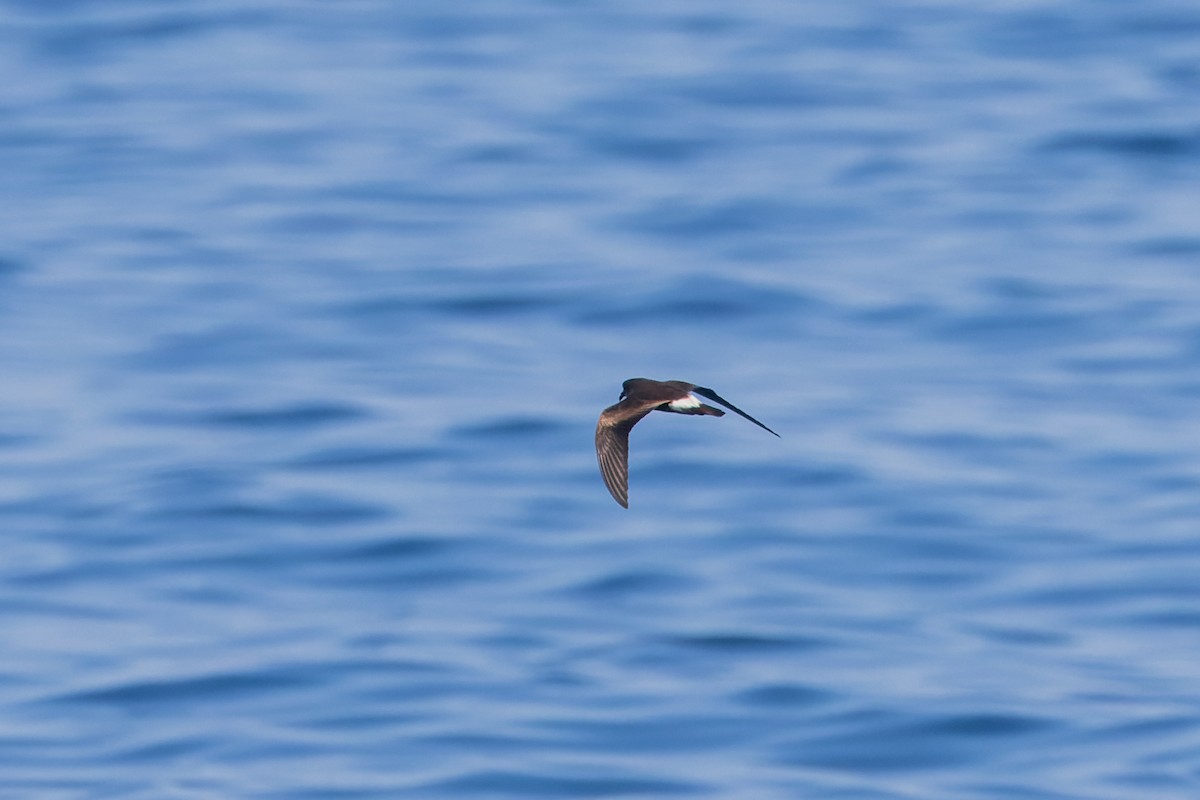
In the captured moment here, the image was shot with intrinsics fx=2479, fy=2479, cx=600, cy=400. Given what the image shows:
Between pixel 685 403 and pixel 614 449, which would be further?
pixel 685 403

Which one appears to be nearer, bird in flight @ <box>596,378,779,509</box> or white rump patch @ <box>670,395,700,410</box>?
bird in flight @ <box>596,378,779,509</box>

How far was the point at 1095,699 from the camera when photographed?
13.5 metres

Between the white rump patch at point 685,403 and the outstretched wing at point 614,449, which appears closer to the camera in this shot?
the outstretched wing at point 614,449

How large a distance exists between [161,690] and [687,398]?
7.24 metres

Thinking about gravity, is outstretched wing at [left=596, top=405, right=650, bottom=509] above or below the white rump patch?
below

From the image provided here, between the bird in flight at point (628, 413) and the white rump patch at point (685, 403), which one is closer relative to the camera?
the bird in flight at point (628, 413)

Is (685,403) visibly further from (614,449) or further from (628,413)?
(614,449)

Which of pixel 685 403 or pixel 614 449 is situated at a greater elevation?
pixel 685 403

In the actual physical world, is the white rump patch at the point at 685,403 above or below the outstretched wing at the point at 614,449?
above

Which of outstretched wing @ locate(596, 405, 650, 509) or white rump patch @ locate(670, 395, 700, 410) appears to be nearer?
outstretched wing @ locate(596, 405, 650, 509)

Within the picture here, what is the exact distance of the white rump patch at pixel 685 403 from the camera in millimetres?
7884

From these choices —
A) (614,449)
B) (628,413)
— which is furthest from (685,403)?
(614,449)

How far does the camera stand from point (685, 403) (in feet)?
26.0

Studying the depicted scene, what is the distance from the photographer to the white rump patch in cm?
788
